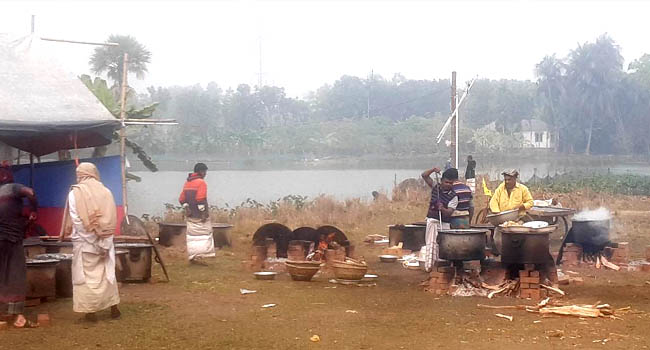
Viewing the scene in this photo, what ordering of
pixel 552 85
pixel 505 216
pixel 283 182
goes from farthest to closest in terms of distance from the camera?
pixel 552 85
pixel 283 182
pixel 505 216

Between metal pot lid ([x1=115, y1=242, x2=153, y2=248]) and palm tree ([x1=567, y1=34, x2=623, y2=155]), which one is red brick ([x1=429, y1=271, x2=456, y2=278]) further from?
palm tree ([x1=567, y1=34, x2=623, y2=155])

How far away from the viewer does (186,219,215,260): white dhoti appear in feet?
41.9

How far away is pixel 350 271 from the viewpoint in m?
10.9

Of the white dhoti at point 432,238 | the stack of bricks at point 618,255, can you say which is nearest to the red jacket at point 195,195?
the white dhoti at point 432,238

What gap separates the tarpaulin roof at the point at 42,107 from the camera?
11133 millimetres

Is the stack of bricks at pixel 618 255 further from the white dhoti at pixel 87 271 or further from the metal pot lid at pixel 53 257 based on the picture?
the metal pot lid at pixel 53 257

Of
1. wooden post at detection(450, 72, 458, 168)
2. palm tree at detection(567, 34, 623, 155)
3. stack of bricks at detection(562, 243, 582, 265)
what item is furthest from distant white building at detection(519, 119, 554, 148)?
stack of bricks at detection(562, 243, 582, 265)

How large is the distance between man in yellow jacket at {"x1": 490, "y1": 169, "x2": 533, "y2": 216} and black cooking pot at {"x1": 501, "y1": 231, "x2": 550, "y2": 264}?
131 cm

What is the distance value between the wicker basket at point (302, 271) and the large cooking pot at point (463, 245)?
79.2 inches

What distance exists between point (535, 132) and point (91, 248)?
177 ft

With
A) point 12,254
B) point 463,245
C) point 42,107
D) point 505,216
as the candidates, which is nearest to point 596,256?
point 505,216

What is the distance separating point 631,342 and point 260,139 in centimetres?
4008

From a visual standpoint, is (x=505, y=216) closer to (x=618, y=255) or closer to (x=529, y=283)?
(x=529, y=283)

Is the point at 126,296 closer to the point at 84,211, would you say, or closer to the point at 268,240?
the point at 84,211
